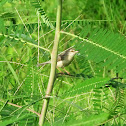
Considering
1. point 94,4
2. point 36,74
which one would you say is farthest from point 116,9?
point 36,74

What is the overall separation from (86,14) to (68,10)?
0.81 ft

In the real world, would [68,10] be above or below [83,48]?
above

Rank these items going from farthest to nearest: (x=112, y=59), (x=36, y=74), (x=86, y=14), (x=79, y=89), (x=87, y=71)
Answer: (x=86, y=14) < (x=87, y=71) < (x=36, y=74) < (x=79, y=89) < (x=112, y=59)

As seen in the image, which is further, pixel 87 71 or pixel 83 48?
pixel 87 71

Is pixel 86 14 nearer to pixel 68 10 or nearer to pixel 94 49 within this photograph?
pixel 68 10

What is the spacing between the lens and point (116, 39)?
2.95 ft

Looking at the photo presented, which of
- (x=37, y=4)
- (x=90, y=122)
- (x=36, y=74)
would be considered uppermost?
(x=37, y=4)

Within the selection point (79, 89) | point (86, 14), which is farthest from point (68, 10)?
point (79, 89)

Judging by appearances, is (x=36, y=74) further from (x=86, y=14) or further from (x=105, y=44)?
(x=86, y=14)

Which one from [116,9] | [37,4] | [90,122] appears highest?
[116,9]

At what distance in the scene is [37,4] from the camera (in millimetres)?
1021

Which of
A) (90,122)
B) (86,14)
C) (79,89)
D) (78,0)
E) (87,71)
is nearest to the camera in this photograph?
(90,122)

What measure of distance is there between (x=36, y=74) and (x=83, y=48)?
0.42 metres

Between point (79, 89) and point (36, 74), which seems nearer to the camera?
point (79, 89)
